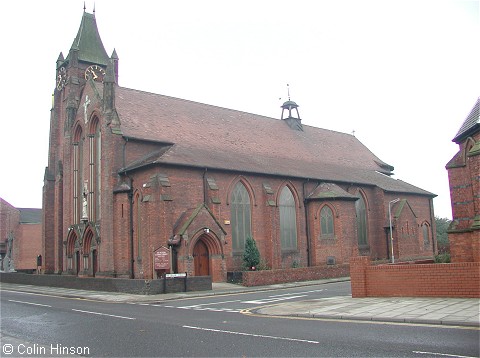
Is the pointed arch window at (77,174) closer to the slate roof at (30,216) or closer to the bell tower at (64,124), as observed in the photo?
the bell tower at (64,124)

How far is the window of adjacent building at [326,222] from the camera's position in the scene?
3706 cm

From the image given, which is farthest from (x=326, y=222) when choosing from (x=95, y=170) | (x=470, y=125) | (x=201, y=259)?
(x=470, y=125)

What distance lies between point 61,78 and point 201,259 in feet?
70.8

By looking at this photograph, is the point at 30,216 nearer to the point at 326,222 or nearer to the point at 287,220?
the point at 287,220

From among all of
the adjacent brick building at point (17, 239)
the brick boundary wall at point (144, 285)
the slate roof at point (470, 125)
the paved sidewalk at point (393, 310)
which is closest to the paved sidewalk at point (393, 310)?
the paved sidewalk at point (393, 310)

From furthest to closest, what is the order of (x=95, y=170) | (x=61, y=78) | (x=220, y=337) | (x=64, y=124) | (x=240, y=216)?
1. (x=61, y=78)
2. (x=64, y=124)
3. (x=95, y=170)
4. (x=240, y=216)
5. (x=220, y=337)

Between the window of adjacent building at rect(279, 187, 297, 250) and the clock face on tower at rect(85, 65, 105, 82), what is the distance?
1800 centimetres

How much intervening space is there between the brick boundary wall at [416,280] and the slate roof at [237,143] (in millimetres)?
15223

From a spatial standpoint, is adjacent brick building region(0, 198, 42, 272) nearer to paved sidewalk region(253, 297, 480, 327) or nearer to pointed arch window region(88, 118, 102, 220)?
pointed arch window region(88, 118, 102, 220)

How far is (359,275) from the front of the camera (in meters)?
17.7

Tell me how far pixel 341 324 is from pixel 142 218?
19.5 metres

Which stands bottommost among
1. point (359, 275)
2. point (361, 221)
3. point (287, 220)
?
point (359, 275)

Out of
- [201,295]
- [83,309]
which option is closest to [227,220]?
[201,295]

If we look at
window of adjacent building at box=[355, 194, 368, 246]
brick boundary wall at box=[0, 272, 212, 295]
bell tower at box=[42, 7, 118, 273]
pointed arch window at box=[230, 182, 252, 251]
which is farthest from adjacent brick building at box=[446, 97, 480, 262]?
bell tower at box=[42, 7, 118, 273]
